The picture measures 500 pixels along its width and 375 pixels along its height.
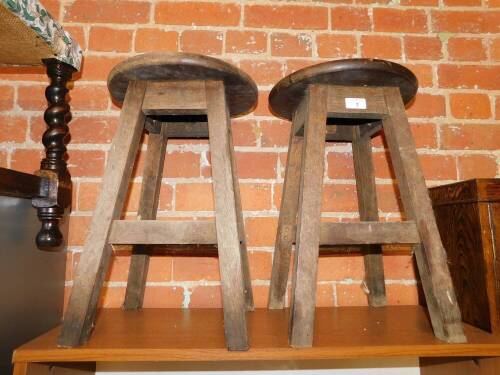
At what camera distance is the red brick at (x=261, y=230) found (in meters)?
1.22

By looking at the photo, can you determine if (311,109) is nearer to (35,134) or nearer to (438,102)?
(438,102)

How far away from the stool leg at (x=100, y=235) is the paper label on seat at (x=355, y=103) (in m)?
0.53

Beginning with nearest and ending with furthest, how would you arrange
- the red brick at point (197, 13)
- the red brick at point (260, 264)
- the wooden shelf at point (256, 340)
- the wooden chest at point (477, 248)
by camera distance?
the wooden shelf at point (256, 340)
the wooden chest at point (477, 248)
the red brick at point (260, 264)
the red brick at point (197, 13)

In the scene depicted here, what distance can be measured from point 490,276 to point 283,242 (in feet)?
1.83

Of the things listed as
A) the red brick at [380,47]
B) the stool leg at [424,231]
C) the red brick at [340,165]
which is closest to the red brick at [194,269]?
the red brick at [340,165]

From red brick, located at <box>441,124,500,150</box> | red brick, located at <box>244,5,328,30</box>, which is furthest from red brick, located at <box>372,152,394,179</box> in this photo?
red brick, located at <box>244,5,328,30</box>

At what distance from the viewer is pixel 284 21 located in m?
1.32

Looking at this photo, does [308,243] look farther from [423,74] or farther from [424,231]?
[423,74]

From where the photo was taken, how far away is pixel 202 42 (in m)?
1.30

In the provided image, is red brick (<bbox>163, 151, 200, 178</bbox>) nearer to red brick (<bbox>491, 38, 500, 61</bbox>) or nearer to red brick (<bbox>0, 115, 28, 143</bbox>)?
red brick (<bbox>0, 115, 28, 143</bbox>)

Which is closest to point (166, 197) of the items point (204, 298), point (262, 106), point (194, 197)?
point (194, 197)

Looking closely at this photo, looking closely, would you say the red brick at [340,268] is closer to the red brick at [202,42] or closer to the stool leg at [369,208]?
the stool leg at [369,208]

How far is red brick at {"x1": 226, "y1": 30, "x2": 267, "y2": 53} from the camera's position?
4.25ft

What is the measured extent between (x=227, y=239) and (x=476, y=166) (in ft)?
3.38
